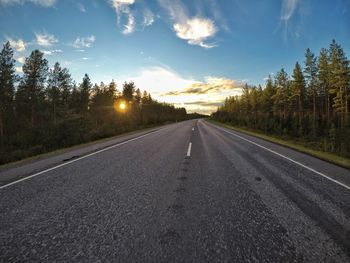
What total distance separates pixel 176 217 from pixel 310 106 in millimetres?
82042

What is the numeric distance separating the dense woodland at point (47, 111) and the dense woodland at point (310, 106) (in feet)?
61.6

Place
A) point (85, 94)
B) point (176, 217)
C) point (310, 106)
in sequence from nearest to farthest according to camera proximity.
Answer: point (176, 217) → point (85, 94) → point (310, 106)

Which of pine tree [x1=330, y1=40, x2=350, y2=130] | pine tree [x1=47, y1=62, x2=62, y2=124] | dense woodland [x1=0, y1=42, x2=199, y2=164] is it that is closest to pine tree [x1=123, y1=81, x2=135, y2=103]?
dense woodland [x1=0, y1=42, x2=199, y2=164]

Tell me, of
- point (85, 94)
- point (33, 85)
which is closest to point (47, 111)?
point (33, 85)

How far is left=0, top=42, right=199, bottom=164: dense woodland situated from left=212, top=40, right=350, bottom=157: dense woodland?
18787mm

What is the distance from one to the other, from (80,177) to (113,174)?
88cm

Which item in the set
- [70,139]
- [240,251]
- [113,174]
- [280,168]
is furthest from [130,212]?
[70,139]

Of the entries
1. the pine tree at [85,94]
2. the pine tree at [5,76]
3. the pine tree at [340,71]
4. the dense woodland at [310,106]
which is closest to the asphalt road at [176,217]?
the dense woodland at [310,106]

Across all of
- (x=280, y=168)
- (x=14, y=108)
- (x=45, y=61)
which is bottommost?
(x=280, y=168)

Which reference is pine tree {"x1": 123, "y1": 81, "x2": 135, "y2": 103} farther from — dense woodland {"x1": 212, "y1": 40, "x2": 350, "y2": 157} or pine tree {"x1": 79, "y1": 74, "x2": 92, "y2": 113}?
dense woodland {"x1": 212, "y1": 40, "x2": 350, "y2": 157}

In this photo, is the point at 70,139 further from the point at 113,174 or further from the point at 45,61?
the point at 45,61

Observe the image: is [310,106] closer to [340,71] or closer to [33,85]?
[340,71]

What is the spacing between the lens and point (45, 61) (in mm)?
39219

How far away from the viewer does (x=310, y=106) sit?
7081 centimetres
